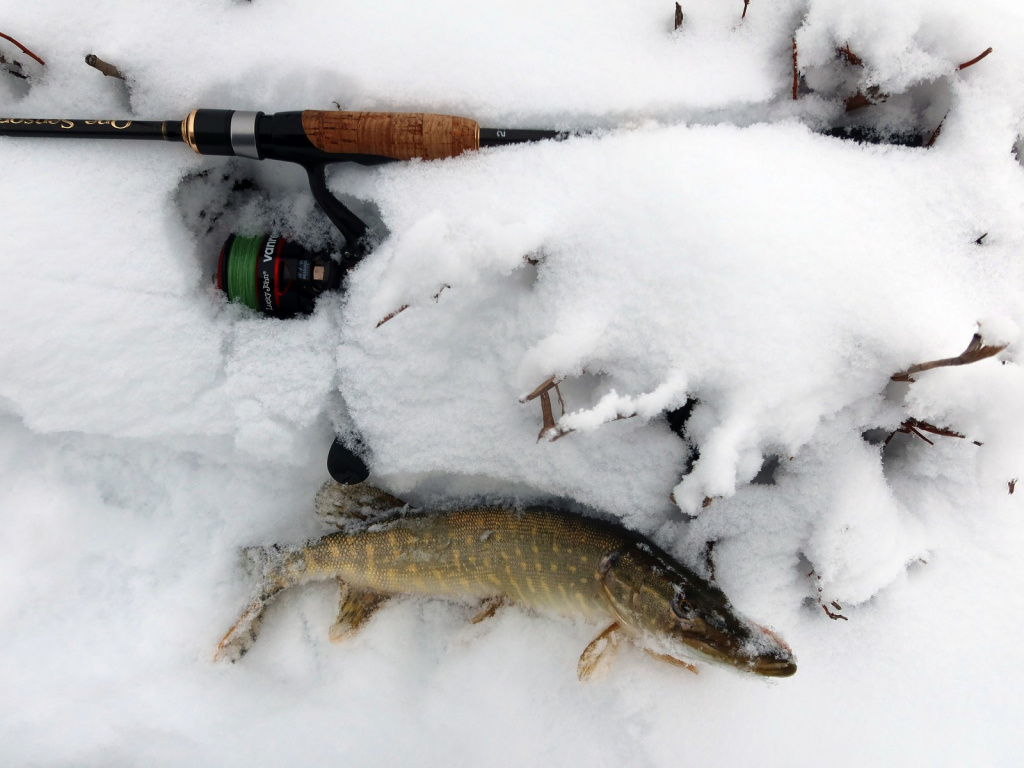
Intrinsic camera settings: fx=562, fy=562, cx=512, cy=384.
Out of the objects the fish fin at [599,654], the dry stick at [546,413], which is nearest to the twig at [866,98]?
the dry stick at [546,413]

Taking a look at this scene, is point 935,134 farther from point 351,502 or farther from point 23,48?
point 23,48

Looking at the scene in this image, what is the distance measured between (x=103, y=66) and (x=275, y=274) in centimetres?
63

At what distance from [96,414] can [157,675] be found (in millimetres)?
696

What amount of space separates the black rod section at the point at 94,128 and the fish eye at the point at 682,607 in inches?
60.5

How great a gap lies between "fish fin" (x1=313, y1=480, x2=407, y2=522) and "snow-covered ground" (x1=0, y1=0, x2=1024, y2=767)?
4.3 inches

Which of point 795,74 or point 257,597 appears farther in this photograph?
point 257,597

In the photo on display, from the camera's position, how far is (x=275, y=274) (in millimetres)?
1364

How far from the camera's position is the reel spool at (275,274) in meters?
1.37

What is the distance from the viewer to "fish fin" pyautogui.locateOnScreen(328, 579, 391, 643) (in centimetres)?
147

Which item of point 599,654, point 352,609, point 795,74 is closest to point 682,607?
point 599,654

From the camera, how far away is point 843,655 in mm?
1312

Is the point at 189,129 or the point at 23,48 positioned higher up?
the point at 23,48

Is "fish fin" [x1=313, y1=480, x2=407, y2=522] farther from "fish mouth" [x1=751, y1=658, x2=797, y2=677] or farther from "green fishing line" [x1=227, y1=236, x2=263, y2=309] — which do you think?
"fish mouth" [x1=751, y1=658, x2=797, y2=677]

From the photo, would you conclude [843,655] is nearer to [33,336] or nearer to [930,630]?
[930,630]
